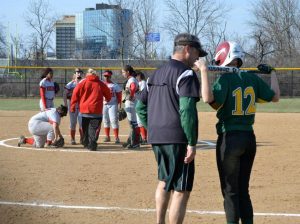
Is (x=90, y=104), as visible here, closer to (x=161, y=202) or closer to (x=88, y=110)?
(x=88, y=110)

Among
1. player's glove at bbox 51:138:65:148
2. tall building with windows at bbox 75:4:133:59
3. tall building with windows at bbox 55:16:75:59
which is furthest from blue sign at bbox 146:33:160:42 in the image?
player's glove at bbox 51:138:65:148

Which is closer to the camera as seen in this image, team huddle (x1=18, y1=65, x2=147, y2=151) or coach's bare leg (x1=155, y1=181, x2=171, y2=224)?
coach's bare leg (x1=155, y1=181, x2=171, y2=224)

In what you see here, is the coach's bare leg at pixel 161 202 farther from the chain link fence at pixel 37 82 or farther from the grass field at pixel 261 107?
the chain link fence at pixel 37 82

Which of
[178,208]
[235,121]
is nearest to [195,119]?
[235,121]

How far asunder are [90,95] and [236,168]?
23.8 ft

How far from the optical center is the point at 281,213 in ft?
22.2

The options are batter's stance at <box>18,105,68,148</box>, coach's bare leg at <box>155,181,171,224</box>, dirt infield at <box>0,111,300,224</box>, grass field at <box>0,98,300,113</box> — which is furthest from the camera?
grass field at <box>0,98,300,113</box>

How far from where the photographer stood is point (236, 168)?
542cm

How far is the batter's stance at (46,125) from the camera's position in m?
12.3

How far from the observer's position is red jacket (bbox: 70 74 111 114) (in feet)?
40.0

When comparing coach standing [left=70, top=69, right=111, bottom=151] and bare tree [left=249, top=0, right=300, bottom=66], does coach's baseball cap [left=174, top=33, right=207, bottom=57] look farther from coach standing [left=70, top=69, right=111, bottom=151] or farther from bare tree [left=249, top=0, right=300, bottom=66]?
bare tree [left=249, top=0, right=300, bottom=66]

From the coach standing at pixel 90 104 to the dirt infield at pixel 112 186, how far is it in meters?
0.40

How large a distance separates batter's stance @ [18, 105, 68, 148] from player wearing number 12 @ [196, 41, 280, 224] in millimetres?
7281

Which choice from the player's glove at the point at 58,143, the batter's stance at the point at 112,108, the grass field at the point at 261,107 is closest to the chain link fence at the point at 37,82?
the grass field at the point at 261,107
